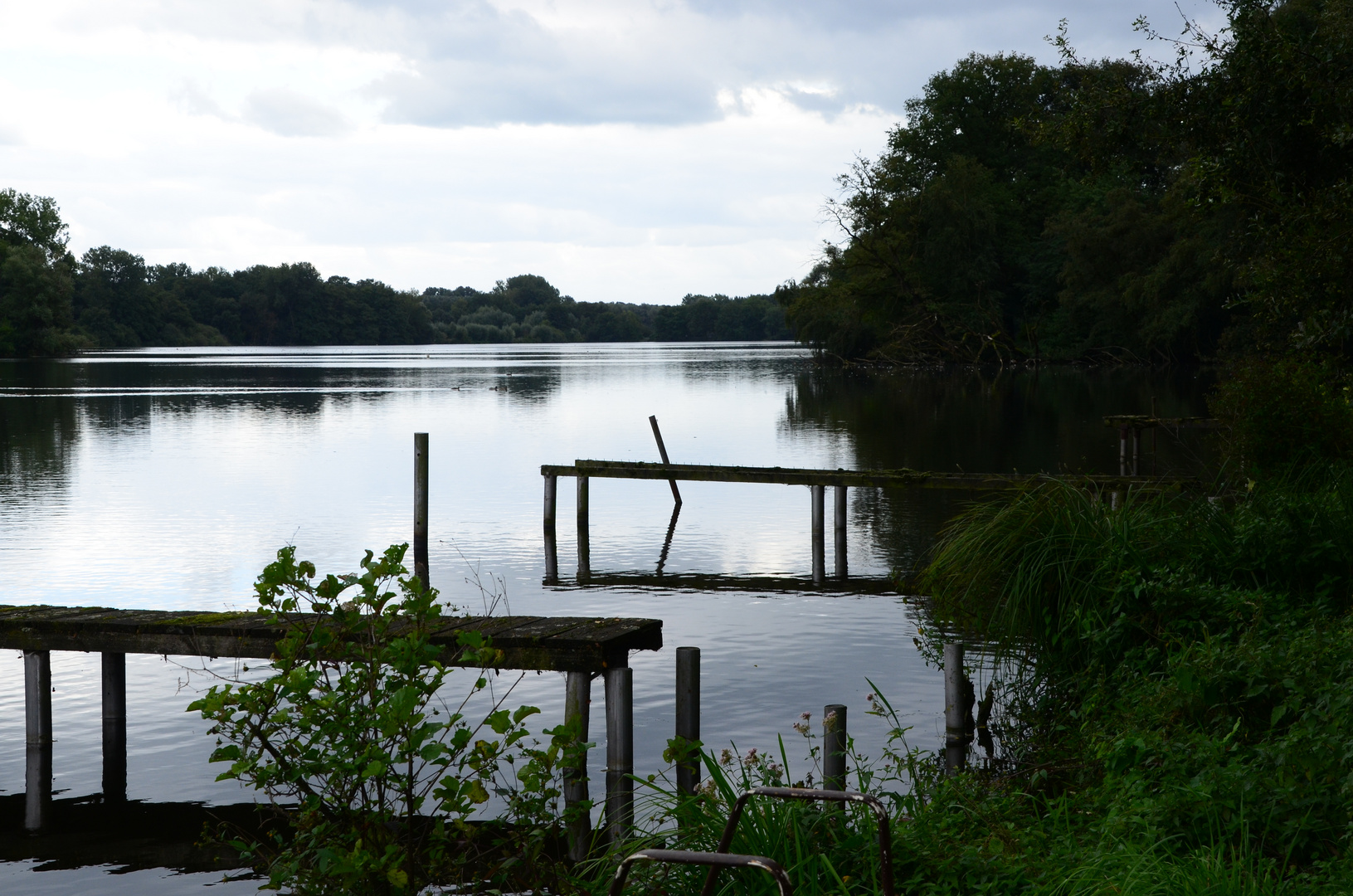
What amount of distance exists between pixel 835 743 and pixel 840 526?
12.2m

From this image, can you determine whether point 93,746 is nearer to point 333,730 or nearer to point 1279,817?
point 333,730

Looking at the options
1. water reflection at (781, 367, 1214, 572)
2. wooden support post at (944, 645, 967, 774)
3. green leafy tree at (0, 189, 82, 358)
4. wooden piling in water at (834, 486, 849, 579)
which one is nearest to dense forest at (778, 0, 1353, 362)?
water reflection at (781, 367, 1214, 572)

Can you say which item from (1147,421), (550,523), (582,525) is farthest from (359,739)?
(1147,421)

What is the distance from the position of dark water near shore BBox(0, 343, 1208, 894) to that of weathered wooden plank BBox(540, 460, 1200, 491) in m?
1.23

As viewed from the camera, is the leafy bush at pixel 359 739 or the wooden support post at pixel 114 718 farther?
the wooden support post at pixel 114 718

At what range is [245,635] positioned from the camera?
29.1 feet

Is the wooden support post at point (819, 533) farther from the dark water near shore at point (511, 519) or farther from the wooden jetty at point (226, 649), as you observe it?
the wooden jetty at point (226, 649)

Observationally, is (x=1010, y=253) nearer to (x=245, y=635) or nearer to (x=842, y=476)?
(x=842, y=476)

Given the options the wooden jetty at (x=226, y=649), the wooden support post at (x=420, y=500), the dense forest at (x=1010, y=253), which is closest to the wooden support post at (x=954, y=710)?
the wooden jetty at (x=226, y=649)

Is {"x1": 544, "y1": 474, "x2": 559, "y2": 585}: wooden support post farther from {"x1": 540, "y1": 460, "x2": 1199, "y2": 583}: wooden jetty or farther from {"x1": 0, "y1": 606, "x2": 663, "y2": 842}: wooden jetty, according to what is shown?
{"x1": 0, "y1": 606, "x2": 663, "y2": 842}: wooden jetty

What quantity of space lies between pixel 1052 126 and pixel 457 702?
1031cm

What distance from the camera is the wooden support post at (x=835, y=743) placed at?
24.6 feet

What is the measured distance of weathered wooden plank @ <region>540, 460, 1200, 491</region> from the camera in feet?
56.0

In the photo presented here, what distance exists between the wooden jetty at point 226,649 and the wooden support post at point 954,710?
2181 mm
